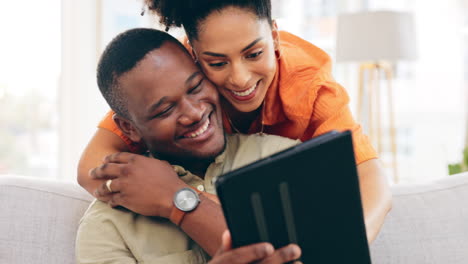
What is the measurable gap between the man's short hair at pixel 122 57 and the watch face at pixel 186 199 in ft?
0.87

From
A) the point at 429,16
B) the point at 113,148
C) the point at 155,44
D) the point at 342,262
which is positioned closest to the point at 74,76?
the point at 113,148

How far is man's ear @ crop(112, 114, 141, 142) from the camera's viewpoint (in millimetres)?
1278

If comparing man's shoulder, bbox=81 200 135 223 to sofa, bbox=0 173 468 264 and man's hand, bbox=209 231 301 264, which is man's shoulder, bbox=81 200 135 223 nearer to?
sofa, bbox=0 173 468 264

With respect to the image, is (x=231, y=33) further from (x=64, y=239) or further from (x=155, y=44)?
(x=64, y=239)

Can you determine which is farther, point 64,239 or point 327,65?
point 327,65

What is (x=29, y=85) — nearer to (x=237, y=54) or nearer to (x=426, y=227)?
(x=237, y=54)

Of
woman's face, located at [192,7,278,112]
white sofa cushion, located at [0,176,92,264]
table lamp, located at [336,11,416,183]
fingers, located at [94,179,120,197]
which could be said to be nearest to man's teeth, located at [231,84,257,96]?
woman's face, located at [192,7,278,112]

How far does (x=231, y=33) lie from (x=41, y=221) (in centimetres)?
63

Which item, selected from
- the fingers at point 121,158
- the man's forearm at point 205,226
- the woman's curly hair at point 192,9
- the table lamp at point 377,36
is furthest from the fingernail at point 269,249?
the table lamp at point 377,36

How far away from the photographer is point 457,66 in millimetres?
3842

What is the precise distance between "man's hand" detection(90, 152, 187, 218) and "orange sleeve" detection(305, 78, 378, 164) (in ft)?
1.31

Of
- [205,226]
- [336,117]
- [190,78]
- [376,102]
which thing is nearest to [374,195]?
[336,117]

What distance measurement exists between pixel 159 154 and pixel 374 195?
20.1 inches

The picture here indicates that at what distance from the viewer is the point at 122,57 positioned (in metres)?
1.17
